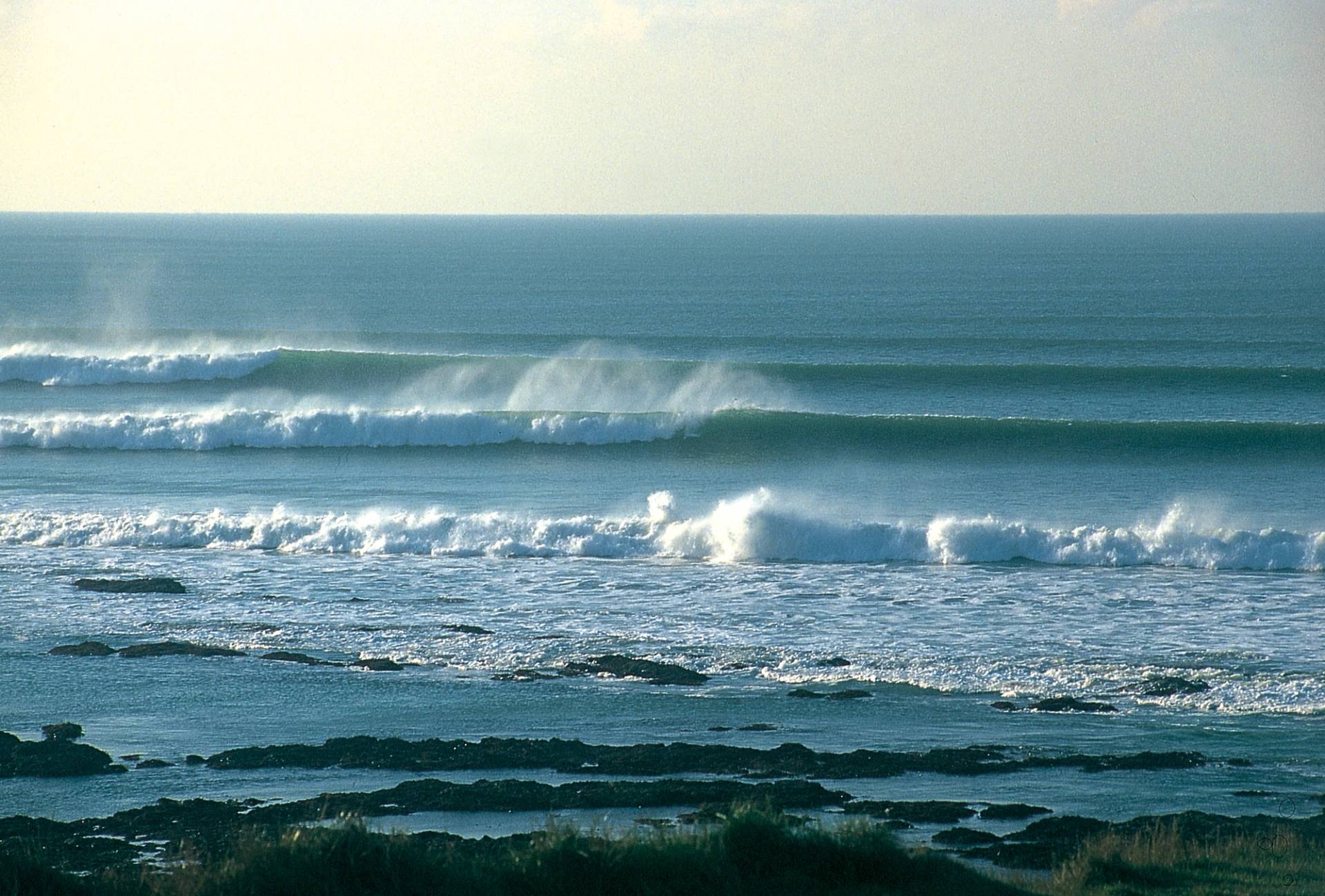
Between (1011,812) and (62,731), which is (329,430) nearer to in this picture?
(62,731)

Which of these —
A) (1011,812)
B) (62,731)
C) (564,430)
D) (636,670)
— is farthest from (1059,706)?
(564,430)

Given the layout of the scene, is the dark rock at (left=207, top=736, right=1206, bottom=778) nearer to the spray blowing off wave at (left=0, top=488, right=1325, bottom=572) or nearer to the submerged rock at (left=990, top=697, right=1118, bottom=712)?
the submerged rock at (left=990, top=697, right=1118, bottom=712)

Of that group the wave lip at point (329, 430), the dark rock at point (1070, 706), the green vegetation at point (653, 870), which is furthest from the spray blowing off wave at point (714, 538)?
the green vegetation at point (653, 870)

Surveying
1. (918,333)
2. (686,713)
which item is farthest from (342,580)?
(918,333)

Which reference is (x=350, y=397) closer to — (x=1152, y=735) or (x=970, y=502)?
(x=970, y=502)

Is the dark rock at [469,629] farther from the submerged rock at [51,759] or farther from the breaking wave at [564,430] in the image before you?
the breaking wave at [564,430]

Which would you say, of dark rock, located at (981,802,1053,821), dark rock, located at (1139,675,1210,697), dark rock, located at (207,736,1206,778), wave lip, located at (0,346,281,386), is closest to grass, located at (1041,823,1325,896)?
dark rock, located at (981,802,1053,821)

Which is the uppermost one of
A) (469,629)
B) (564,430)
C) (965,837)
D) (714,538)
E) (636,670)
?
(564,430)
